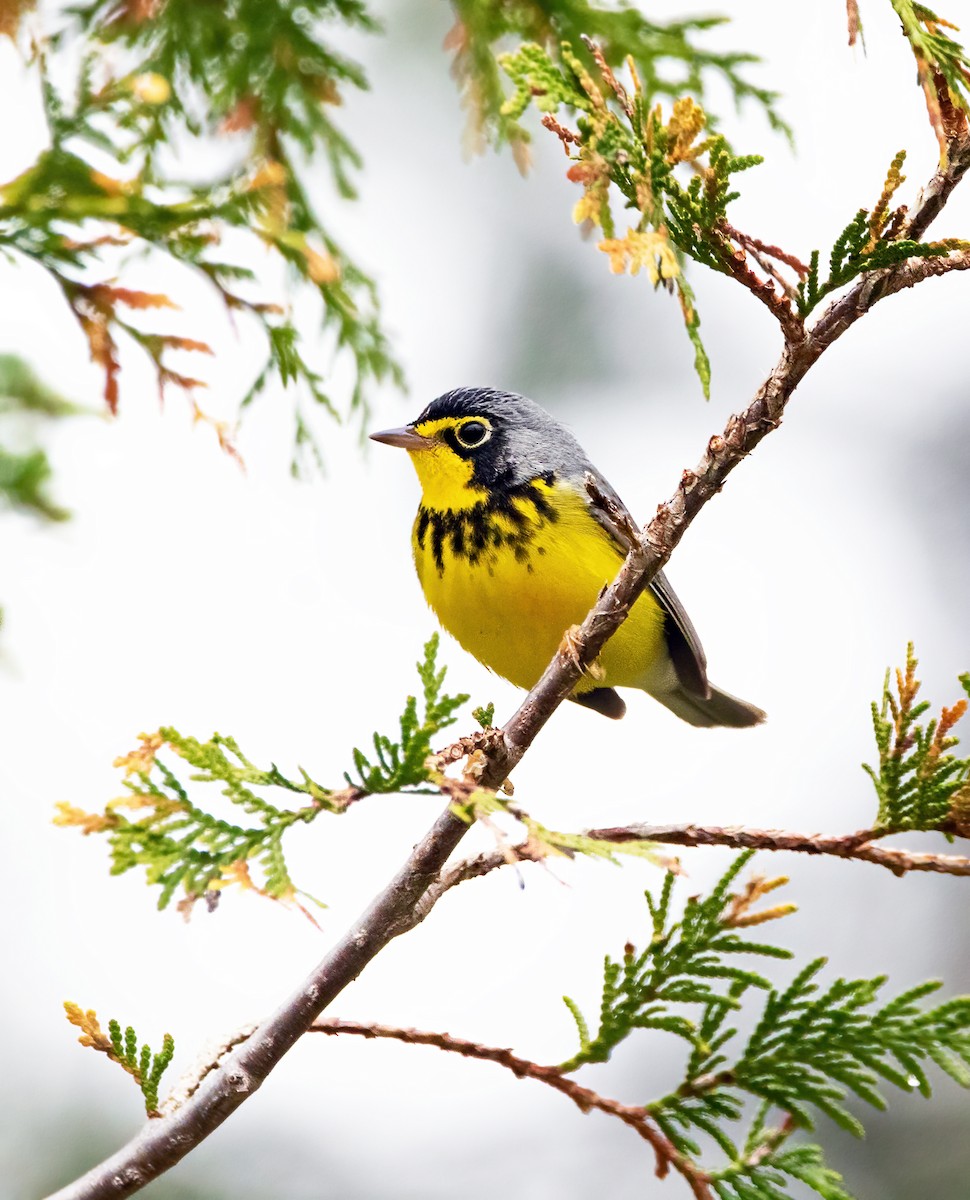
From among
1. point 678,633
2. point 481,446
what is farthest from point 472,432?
point 678,633

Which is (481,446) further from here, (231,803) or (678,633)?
(231,803)

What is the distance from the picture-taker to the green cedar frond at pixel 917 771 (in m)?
1.69

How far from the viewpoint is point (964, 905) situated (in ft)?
19.3

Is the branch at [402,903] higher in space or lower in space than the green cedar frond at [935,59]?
lower

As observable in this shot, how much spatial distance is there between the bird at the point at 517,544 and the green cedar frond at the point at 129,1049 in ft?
4.52

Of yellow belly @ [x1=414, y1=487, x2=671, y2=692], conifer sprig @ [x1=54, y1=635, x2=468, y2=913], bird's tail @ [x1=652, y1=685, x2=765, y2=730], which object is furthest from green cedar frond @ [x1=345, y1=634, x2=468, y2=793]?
bird's tail @ [x1=652, y1=685, x2=765, y2=730]

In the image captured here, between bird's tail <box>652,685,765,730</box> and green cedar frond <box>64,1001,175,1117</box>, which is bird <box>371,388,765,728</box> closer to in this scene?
bird's tail <box>652,685,765,730</box>

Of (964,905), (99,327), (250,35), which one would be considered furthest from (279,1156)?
(250,35)

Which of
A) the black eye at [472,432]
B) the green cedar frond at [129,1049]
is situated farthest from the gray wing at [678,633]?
the green cedar frond at [129,1049]

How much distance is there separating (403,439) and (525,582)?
0.61 metres

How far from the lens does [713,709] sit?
167 inches

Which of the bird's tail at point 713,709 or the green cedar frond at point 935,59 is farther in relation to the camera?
the bird's tail at point 713,709

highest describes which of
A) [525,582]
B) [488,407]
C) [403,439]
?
[488,407]

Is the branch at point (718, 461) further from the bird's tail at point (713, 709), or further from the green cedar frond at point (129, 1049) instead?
the bird's tail at point (713, 709)
